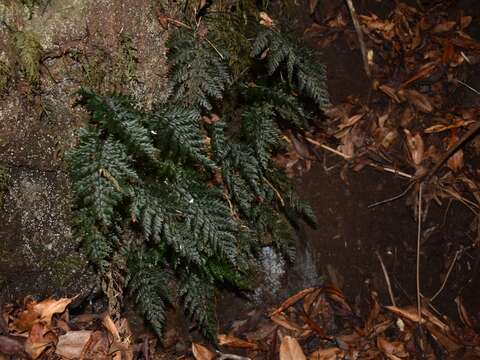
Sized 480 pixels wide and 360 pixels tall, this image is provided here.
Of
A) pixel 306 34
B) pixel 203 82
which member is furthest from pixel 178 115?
pixel 306 34

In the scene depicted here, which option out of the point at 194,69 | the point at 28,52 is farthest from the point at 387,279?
the point at 28,52

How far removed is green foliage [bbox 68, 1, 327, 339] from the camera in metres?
2.35

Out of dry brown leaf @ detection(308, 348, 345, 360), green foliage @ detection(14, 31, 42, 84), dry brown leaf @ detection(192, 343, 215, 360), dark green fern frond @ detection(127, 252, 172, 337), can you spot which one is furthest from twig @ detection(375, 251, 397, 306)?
green foliage @ detection(14, 31, 42, 84)

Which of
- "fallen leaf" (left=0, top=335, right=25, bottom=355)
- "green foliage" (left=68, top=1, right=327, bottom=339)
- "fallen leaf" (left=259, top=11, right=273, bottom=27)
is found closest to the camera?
"green foliage" (left=68, top=1, right=327, bottom=339)

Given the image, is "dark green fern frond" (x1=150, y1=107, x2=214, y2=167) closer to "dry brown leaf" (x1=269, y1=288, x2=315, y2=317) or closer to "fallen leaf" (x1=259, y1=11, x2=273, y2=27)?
"fallen leaf" (x1=259, y1=11, x2=273, y2=27)

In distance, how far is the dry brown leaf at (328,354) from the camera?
3289 millimetres

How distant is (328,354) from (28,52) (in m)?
2.48

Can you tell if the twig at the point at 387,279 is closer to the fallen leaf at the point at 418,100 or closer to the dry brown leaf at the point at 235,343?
the dry brown leaf at the point at 235,343

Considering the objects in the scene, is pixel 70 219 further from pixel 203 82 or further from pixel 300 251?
pixel 300 251

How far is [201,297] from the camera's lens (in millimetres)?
2900

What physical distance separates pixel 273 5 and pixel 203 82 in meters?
1.16

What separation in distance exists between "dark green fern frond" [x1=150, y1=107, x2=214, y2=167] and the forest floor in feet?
3.87

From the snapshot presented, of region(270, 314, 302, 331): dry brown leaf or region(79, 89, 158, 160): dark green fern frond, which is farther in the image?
region(270, 314, 302, 331): dry brown leaf

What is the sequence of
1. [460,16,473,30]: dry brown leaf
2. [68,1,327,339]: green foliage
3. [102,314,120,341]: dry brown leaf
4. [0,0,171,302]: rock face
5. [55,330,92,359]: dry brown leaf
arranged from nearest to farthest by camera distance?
1. [68,1,327,339]: green foliage
2. [0,0,171,302]: rock face
3. [55,330,92,359]: dry brown leaf
4. [102,314,120,341]: dry brown leaf
5. [460,16,473,30]: dry brown leaf
